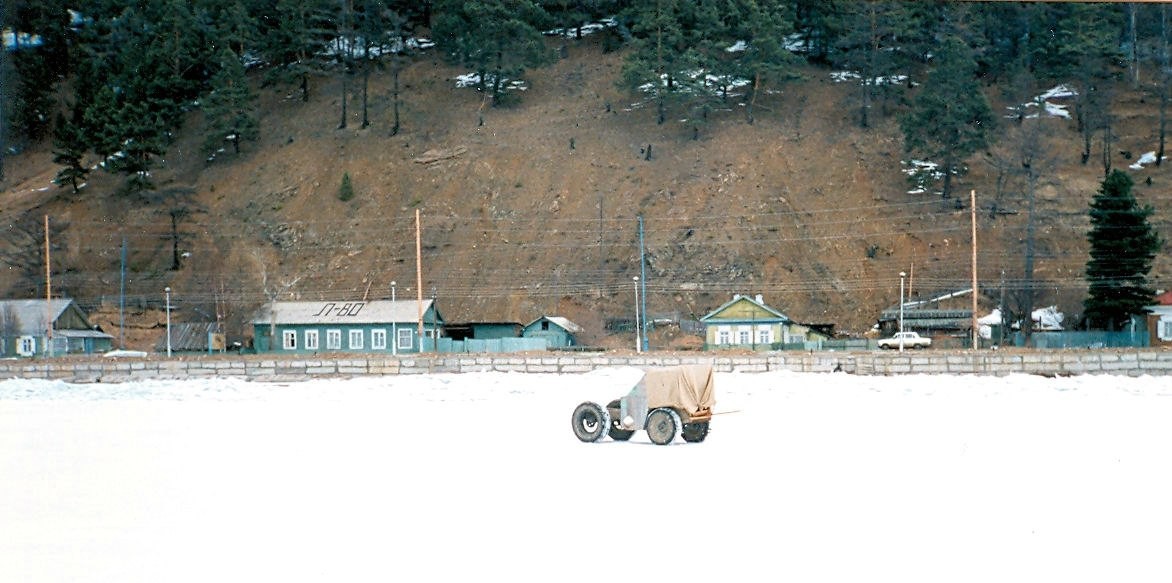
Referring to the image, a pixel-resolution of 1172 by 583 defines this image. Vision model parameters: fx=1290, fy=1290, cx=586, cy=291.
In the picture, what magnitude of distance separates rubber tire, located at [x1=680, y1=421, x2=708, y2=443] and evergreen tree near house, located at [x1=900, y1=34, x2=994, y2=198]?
5491cm

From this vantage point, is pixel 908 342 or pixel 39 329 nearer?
pixel 908 342

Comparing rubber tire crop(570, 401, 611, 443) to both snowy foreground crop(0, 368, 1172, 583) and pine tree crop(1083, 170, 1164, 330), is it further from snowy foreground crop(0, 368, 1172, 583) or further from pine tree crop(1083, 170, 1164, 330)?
pine tree crop(1083, 170, 1164, 330)

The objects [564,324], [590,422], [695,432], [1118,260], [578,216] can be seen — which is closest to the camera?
[695,432]

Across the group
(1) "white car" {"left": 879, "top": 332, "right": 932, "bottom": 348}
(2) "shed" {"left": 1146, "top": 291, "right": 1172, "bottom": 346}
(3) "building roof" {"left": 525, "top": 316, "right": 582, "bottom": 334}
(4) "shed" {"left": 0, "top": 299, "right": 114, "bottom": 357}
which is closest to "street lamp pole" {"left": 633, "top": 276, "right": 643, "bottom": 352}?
(3) "building roof" {"left": 525, "top": 316, "right": 582, "bottom": 334}

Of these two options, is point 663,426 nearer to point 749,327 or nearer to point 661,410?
point 661,410

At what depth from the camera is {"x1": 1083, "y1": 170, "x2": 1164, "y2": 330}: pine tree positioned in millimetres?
53750

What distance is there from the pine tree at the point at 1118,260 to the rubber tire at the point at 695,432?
3984 cm

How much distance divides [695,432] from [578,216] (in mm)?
52716

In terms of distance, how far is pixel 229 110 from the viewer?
3265 inches

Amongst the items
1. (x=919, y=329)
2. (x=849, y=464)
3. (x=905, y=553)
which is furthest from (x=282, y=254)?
(x=905, y=553)

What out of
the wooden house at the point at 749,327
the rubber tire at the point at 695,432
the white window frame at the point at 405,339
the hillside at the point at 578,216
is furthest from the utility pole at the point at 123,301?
the rubber tire at the point at 695,432

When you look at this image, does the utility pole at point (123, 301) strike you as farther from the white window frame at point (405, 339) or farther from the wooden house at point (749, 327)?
the wooden house at point (749, 327)

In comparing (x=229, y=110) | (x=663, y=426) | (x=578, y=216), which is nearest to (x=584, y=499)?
(x=663, y=426)

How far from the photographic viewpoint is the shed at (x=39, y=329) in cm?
6350
